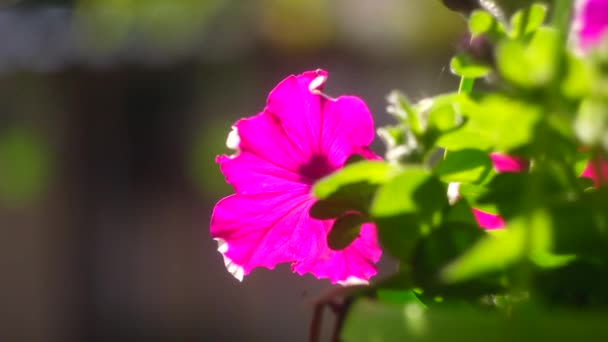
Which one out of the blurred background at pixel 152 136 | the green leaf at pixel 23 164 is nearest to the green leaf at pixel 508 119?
the blurred background at pixel 152 136

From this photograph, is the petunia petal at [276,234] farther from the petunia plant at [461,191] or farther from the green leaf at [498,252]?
the green leaf at [498,252]

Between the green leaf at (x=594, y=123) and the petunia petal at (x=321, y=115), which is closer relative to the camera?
the green leaf at (x=594, y=123)

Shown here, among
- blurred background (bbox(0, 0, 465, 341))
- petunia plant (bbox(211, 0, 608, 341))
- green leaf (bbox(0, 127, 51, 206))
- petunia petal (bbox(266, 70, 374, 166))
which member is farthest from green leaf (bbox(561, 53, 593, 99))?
green leaf (bbox(0, 127, 51, 206))

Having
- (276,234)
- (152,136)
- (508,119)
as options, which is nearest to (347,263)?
(276,234)

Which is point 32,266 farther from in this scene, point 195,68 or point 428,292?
point 428,292

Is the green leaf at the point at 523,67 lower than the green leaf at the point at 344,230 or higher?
higher

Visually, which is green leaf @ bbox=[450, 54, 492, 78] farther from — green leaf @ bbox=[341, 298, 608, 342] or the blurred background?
the blurred background

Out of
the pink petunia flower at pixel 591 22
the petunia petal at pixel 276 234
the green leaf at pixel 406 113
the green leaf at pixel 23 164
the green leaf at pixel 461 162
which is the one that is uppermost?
the pink petunia flower at pixel 591 22

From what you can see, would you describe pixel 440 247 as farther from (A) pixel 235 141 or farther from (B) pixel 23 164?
(B) pixel 23 164
